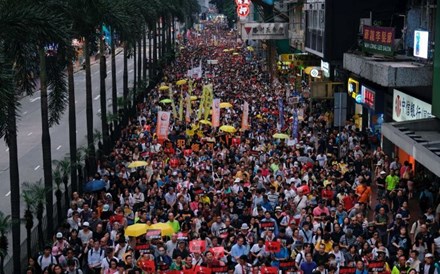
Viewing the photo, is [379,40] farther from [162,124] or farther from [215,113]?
[162,124]

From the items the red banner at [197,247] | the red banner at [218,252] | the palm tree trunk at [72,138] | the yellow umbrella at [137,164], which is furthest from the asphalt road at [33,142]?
the red banner at [218,252]

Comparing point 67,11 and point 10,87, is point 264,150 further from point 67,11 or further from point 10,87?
point 10,87

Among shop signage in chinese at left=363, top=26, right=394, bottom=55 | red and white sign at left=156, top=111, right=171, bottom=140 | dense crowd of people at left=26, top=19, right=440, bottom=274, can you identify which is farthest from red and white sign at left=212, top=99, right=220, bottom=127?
shop signage in chinese at left=363, top=26, right=394, bottom=55

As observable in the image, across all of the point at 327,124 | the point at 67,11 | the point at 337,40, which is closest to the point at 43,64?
the point at 67,11

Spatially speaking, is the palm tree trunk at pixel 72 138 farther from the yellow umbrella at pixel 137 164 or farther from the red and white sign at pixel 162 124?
the red and white sign at pixel 162 124

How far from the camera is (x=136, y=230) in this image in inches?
782

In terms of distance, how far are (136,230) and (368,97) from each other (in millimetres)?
21134

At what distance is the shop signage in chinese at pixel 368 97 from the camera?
38062mm

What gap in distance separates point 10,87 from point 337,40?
2693cm

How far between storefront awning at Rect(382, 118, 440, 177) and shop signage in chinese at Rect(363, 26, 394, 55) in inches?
144

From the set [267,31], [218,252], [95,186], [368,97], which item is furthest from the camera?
[267,31]

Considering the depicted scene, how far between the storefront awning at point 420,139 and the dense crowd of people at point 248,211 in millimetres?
1096

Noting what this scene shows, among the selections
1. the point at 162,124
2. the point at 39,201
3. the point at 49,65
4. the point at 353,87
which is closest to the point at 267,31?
the point at 353,87

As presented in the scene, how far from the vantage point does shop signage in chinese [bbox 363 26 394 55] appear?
31.3 meters
